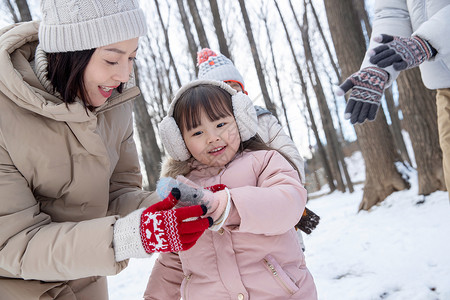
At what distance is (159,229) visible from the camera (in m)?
1.19

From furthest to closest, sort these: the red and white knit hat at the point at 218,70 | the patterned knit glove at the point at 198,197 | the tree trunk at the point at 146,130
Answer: the tree trunk at the point at 146,130 < the red and white knit hat at the point at 218,70 < the patterned knit glove at the point at 198,197

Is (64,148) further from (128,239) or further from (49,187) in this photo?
(128,239)

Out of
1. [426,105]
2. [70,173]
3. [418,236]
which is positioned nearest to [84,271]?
[70,173]

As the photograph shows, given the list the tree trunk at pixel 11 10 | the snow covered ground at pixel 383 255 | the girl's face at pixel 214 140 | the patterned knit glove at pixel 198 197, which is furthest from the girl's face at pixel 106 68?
the tree trunk at pixel 11 10

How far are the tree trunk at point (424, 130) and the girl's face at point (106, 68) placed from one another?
14.8ft

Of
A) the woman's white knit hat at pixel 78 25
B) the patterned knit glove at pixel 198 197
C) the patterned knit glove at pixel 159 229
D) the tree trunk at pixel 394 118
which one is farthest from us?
the tree trunk at pixel 394 118

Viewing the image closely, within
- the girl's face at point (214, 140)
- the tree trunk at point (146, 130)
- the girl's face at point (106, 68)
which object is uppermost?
the girl's face at point (106, 68)

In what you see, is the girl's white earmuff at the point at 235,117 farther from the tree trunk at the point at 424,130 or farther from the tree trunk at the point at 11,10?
the tree trunk at the point at 11,10

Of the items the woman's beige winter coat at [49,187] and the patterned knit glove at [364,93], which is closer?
the woman's beige winter coat at [49,187]

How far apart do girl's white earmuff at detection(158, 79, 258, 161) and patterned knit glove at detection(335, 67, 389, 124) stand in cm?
47

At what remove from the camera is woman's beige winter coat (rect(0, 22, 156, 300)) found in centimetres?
126

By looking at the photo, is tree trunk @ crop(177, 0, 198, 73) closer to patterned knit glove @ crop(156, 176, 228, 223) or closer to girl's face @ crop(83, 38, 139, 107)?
girl's face @ crop(83, 38, 139, 107)

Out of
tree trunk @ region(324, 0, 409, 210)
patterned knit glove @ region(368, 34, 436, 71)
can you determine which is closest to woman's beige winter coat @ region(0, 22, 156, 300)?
patterned knit glove @ region(368, 34, 436, 71)

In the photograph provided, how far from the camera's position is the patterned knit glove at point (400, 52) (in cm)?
165
